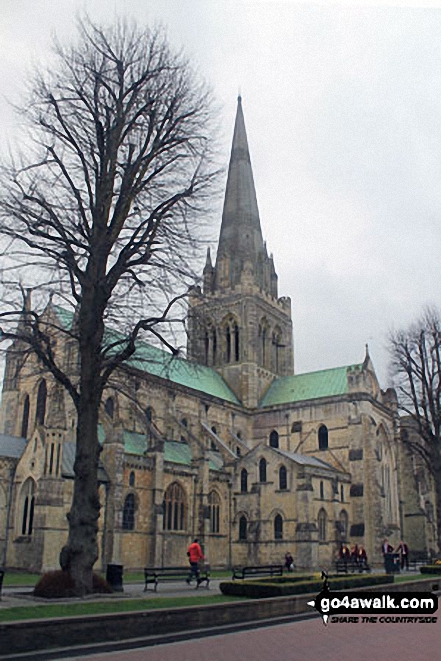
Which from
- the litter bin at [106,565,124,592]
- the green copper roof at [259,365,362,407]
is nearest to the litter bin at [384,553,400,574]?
the litter bin at [106,565,124,592]

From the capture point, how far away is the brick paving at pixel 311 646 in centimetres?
1089

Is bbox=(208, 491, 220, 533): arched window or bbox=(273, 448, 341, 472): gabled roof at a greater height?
bbox=(273, 448, 341, 472): gabled roof

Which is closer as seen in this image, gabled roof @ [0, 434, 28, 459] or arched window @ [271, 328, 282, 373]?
gabled roof @ [0, 434, 28, 459]

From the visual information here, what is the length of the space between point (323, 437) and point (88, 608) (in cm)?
3698

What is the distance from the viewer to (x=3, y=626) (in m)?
10.7

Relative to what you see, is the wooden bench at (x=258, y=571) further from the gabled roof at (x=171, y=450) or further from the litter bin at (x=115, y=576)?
the gabled roof at (x=171, y=450)

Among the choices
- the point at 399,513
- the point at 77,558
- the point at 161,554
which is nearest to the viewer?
the point at 77,558

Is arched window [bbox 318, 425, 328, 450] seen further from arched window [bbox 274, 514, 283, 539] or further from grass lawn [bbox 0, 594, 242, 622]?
grass lawn [bbox 0, 594, 242, 622]

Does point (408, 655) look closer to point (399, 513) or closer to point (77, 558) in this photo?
point (77, 558)

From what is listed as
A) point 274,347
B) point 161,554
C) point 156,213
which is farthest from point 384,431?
point 156,213

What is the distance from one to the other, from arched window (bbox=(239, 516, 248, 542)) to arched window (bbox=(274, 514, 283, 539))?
211 cm

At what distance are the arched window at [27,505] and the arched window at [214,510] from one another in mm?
12875

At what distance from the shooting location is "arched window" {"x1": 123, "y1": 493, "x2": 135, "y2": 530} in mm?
33969

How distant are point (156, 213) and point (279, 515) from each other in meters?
26.8
